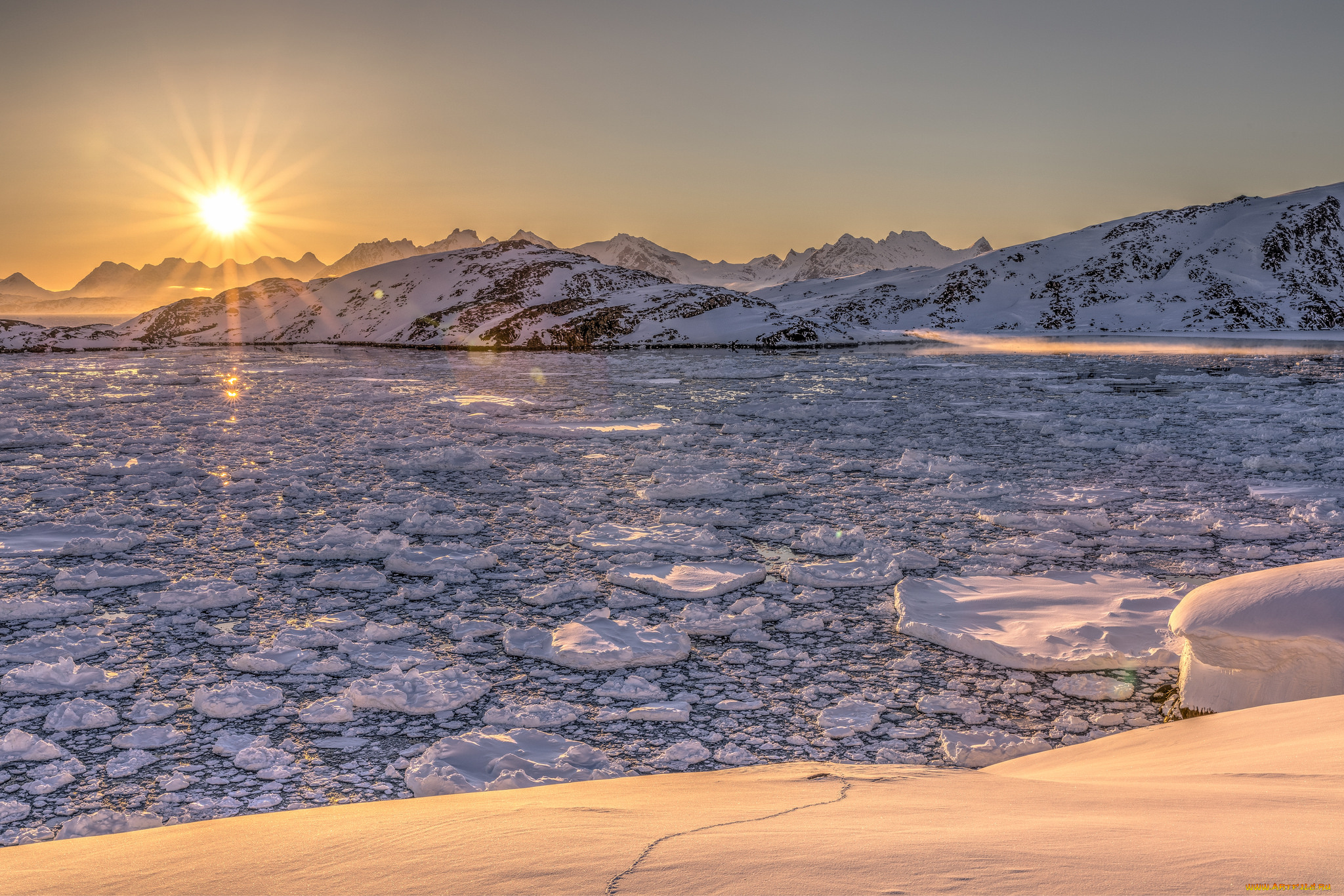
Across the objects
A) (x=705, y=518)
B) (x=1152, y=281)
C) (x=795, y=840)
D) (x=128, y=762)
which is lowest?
(x=128, y=762)

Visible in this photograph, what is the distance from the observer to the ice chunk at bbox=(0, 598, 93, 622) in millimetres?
5543

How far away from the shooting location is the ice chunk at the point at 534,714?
13.3 ft

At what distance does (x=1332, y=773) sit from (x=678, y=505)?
7.04 metres

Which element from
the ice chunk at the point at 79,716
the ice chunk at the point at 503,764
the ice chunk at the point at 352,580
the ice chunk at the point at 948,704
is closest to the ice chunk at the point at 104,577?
the ice chunk at the point at 352,580

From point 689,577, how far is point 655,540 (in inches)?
46.2

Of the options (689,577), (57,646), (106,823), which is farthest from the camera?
(689,577)

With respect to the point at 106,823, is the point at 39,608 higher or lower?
higher

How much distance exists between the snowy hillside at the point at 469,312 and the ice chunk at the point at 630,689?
195 ft

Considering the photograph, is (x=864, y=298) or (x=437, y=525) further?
(x=864, y=298)

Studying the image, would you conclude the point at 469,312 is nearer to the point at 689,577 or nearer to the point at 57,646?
the point at 689,577

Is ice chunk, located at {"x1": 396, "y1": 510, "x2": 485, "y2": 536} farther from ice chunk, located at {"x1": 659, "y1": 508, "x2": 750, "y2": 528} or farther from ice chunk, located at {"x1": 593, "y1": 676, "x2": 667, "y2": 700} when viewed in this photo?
ice chunk, located at {"x1": 593, "y1": 676, "x2": 667, "y2": 700}

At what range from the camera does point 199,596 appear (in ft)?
19.0

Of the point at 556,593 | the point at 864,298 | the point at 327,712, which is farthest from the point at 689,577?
the point at 864,298

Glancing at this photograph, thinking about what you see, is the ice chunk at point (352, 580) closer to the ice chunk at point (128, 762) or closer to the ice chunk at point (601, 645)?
the ice chunk at point (601, 645)
